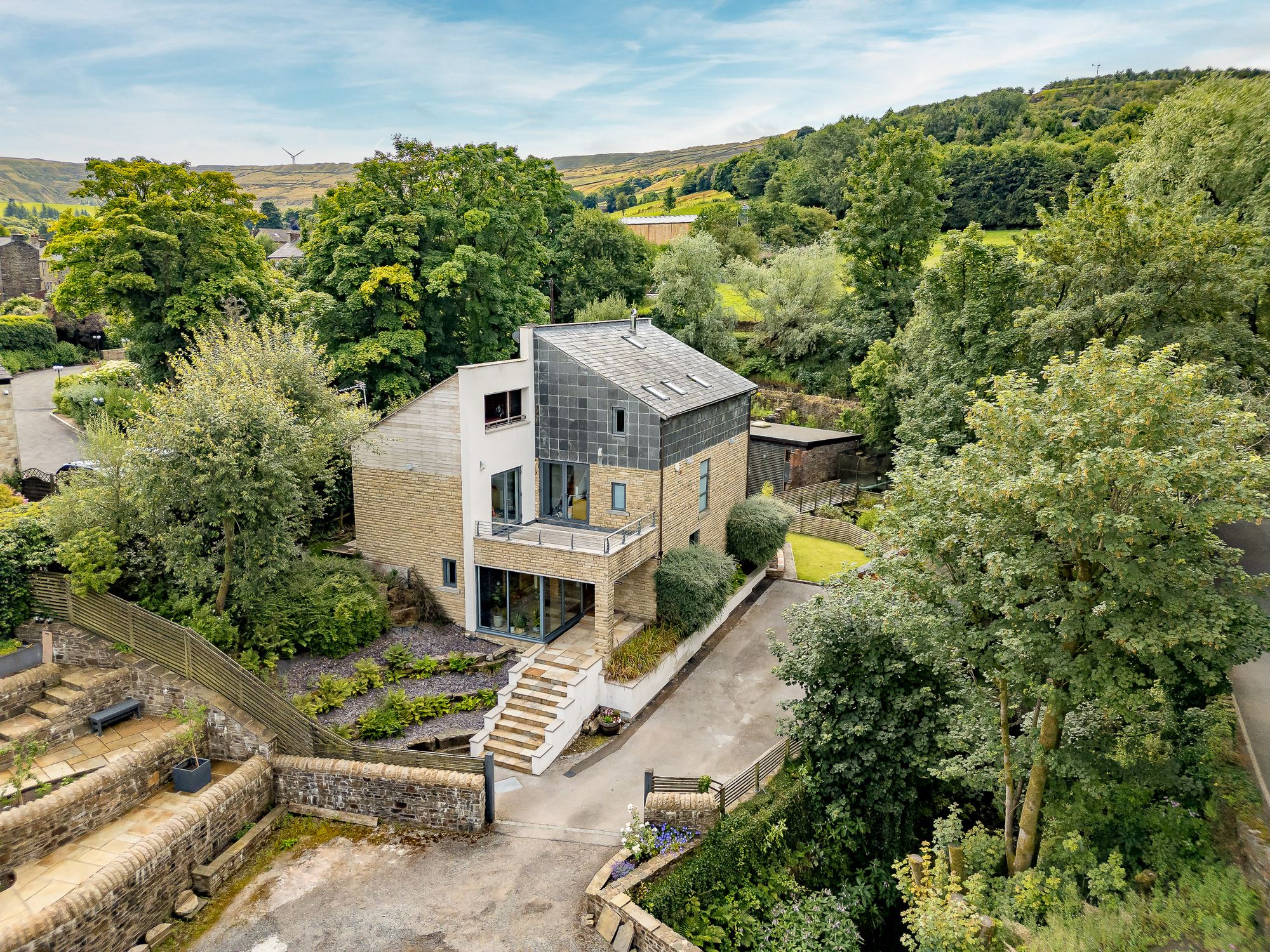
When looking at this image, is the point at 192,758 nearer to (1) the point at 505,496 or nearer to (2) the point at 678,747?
(1) the point at 505,496

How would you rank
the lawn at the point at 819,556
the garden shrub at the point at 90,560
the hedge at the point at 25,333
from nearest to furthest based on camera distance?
the garden shrub at the point at 90,560
the lawn at the point at 819,556
the hedge at the point at 25,333

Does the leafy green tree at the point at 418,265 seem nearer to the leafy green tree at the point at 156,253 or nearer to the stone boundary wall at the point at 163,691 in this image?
the leafy green tree at the point at 156,253

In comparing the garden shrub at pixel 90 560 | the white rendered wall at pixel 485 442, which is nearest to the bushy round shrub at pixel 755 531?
the white rendered wall at pixel 485 442

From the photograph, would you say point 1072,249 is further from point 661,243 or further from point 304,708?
point 661,243

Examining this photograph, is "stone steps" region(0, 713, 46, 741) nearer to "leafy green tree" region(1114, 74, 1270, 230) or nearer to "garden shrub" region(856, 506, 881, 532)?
"garden shrub" region(856, 506, 881, 532)

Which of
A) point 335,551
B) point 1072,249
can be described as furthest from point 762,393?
point 335,551

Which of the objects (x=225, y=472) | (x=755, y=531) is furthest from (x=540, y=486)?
(x=225, y=472)
